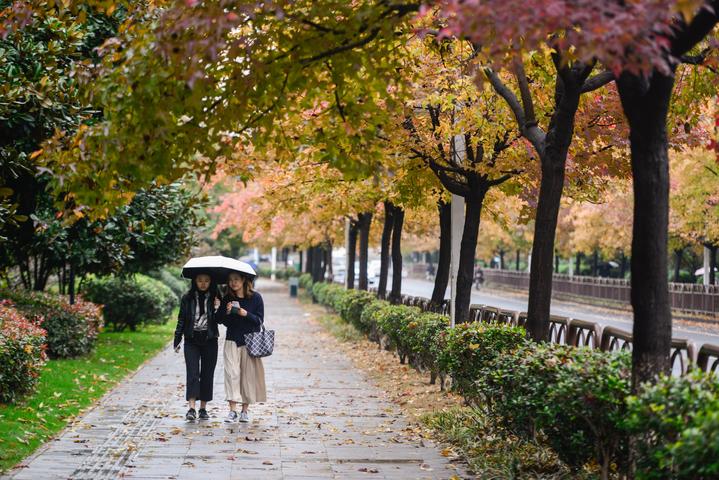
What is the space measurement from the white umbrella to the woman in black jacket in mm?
103

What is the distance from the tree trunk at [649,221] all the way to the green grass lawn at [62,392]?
5.35 meters

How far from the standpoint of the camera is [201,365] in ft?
37.6

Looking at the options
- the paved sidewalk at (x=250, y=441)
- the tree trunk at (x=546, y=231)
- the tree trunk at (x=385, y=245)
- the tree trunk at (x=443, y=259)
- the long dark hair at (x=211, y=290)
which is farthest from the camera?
the tree trunk at (x=385, y=245)

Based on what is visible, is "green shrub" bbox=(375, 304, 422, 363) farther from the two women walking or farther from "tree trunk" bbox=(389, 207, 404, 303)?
"tree trunk" bbox=(389, 207, 404, 303)

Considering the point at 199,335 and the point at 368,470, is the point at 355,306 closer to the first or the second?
the point at 199,335

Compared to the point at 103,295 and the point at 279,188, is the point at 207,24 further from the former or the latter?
the point at 103,295

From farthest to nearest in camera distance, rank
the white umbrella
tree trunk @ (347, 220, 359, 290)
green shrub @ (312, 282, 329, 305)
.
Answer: green shrub @ (312, 282, 329, 305)
tree trunk @ (347, 220, 359, 290)
the white umbrella

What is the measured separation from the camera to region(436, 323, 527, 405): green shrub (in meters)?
9.49

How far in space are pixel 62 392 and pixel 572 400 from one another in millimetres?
8289

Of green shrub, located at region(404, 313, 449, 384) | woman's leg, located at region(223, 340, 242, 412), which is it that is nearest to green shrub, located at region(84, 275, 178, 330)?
green shrub, located at region(404, 313, 449, 384)

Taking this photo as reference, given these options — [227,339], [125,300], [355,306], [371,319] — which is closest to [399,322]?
[371,319]

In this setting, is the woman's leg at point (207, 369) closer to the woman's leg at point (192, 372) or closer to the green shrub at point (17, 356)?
the woman's leg at point (192, 372)

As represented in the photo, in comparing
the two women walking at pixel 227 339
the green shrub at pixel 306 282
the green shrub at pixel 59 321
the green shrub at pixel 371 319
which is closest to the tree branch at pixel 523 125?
the two women walking at pixel 227 339

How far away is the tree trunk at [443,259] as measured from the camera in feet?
59.5
